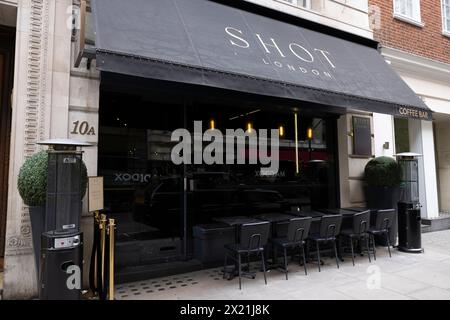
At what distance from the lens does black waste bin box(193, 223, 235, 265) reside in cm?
637

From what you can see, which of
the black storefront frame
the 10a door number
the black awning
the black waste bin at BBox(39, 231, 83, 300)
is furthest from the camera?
the black storefront frame

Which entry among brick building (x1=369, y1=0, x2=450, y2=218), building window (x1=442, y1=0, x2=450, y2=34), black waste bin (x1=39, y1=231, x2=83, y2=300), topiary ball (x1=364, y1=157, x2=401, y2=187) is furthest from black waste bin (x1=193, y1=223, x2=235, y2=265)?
building window (x1=442, y1=0, x2=450, y2=34)

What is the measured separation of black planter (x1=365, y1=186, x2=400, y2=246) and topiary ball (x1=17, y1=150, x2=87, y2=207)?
6.87 metres

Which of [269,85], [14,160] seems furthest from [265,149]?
[14,160]

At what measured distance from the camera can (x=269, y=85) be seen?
16.9 ft

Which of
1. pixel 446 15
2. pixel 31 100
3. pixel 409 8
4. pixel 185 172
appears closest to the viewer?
pixel 31 100

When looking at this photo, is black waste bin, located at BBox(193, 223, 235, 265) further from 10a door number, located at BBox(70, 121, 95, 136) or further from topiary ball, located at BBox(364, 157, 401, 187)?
topiary ball, located at BBox(364, 157, 401, 187)

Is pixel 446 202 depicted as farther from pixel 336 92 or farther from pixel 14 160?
pixel 14 160

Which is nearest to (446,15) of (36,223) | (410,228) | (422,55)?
(422,55)

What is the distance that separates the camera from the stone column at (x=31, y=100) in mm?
4758

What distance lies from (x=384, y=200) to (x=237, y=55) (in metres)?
5.24

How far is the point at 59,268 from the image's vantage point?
3.82 meters

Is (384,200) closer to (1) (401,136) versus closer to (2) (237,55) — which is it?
(1) (401,136)

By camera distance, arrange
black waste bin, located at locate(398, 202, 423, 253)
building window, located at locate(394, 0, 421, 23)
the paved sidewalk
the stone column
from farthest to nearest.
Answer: building window, located at locate(394, 0, 421, 23), black waste bin, located at locate(398, 202, 423, 253), the paved sidewalk, the stone column
